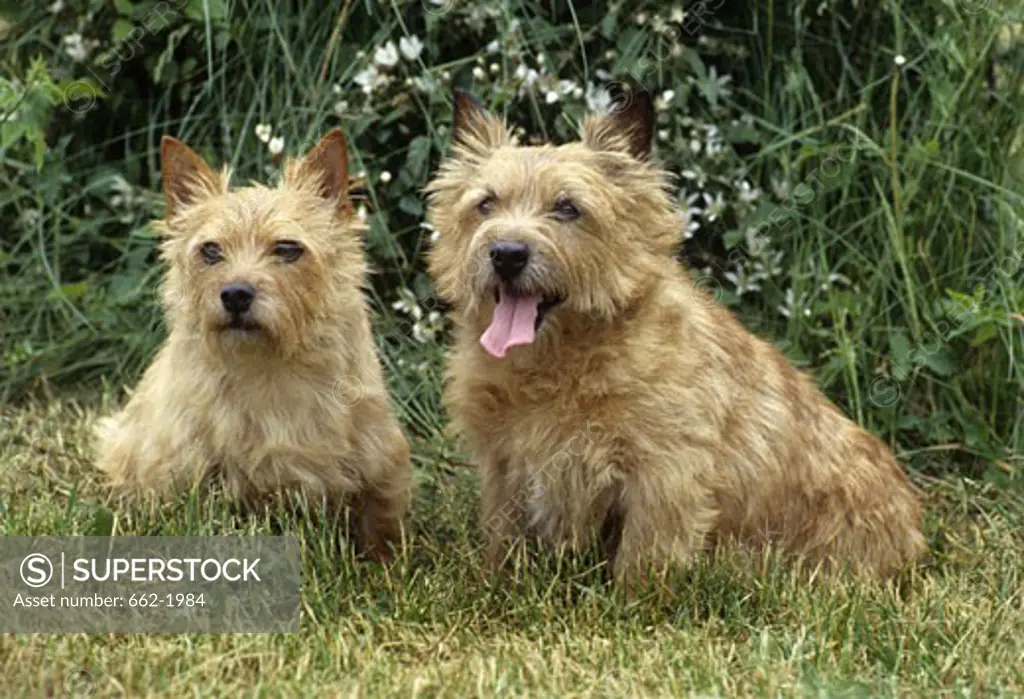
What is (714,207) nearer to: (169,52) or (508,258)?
(508,258)

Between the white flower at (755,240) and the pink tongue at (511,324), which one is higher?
the pink tongue at (511,324)

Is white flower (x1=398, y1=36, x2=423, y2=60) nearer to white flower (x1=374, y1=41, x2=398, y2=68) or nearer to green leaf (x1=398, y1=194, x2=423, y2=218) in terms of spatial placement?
white flower (x1=374, y1=41, x2=398, y2=68)

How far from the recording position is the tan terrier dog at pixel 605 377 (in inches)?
160

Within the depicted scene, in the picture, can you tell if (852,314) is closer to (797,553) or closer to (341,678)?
(797,553)

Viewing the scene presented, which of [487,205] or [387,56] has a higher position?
[387,56]

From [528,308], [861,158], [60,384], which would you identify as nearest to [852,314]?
[861,158]

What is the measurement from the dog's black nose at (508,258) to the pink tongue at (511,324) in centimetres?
10

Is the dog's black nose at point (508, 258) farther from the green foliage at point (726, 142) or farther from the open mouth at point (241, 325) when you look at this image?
the green foliage at point (726, 142)

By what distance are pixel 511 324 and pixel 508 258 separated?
0.19 metres

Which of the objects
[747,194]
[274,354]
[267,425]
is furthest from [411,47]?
[267,425]

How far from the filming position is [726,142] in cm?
571

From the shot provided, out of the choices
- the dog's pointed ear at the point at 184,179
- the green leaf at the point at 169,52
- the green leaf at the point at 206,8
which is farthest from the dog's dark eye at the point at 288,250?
the green leaf at the point at 169,52

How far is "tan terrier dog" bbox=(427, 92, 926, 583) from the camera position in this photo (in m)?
4.07

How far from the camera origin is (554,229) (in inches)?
158
